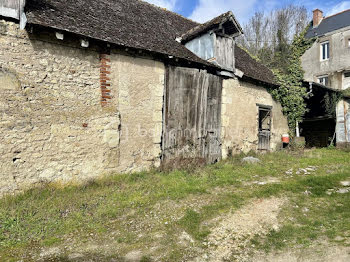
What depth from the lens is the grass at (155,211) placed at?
3258mm

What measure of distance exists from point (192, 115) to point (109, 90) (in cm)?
281

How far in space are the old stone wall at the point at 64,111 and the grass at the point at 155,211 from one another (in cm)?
45

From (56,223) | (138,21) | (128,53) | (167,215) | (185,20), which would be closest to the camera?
(56,223)

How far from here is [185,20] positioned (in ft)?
33.1

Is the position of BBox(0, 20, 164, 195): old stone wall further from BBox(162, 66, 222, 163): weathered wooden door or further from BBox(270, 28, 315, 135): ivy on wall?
BBox(270, 28, 315, 135): ivy on wall

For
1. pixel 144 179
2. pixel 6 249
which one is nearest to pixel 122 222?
pixel 6 249

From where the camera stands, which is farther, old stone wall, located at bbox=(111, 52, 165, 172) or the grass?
old stone wall, located at bbox=(111, 52, 165, 172)

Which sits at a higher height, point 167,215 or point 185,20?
point 185,20

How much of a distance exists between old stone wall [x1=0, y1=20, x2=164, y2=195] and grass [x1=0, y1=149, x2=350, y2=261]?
1.48 ft

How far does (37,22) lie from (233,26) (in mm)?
5973

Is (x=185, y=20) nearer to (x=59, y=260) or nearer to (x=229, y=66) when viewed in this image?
(x=229, y=66)

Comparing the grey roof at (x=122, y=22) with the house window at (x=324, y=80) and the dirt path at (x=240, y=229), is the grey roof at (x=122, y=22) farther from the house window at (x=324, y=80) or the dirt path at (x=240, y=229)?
the house window at (x=324, y=80)

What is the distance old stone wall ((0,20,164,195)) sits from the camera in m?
4.68

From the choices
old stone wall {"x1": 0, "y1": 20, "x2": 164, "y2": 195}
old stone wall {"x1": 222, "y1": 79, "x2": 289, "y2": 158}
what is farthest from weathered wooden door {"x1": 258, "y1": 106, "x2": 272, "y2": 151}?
old stone wall {"x1": 0, "y1": 20, "x2": 164, "y2": 195}
